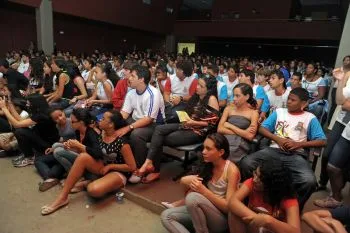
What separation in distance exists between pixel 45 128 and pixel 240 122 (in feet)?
7.90

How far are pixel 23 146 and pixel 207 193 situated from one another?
2.71 m

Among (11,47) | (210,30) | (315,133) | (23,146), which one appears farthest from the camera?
(210,30)

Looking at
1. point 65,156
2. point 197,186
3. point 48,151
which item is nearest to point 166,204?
point 197,186

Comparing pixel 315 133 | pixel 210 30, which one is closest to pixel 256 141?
pixel 315 133

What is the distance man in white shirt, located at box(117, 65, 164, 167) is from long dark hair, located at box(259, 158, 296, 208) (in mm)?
1597

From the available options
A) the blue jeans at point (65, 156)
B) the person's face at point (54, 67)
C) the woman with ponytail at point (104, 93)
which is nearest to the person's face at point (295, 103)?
the blue jeans at point (65, 156)

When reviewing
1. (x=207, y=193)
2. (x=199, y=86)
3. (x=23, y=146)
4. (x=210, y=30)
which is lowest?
(x=23, y=146)

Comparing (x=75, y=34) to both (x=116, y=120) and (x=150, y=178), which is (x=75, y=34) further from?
(x=150, y=178)

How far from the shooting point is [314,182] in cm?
233

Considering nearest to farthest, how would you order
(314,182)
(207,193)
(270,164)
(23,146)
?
(270,164) < (207,193) < (314,182) < (23,146)

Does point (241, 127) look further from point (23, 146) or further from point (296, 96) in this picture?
point (23, 146)

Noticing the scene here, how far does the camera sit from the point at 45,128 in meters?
3.64

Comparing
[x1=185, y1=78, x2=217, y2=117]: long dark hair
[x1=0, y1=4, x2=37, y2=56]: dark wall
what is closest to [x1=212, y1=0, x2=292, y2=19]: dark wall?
[x1=0, y1=4, x2=37, y2=56]: dark wall

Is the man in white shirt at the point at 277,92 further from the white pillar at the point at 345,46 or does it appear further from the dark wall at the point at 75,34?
the dark wall at the point at 75,34
